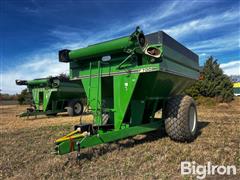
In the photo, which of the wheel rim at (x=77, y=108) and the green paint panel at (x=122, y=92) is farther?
the wheel rim at (x=77, y=108)

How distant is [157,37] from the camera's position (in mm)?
4527

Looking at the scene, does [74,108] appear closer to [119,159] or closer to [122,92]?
[122,92]

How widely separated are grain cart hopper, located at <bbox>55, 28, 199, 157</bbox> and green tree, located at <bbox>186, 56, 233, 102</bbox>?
14505mm

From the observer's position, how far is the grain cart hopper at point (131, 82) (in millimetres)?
4172

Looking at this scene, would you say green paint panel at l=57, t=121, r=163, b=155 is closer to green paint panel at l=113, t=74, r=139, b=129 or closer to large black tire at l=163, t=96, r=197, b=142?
green paint panel at l=113, t=74, r=139, b=129

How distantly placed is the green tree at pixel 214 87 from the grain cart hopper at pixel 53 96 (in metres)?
10.5

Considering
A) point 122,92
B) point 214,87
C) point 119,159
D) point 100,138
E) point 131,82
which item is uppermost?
point 214,87

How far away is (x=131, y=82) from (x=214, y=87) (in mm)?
16743

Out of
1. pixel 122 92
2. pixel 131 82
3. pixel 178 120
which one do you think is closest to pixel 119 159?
pixel 122 92

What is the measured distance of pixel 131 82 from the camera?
4227 mm

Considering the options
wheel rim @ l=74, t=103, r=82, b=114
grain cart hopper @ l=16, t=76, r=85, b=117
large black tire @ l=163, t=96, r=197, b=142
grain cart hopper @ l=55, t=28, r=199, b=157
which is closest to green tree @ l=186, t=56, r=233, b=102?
wheel rim @ l=74, t=103, r=82, b=114

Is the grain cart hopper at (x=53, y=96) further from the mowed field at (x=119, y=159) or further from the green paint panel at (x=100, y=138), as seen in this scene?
the green paint panel at (x=100, y=138)

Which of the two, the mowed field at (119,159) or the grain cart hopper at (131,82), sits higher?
the grain cart hopper at (131,82)

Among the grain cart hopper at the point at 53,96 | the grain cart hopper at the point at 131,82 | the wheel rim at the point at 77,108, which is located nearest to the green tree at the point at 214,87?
the wheel rim at the point at 77,108
